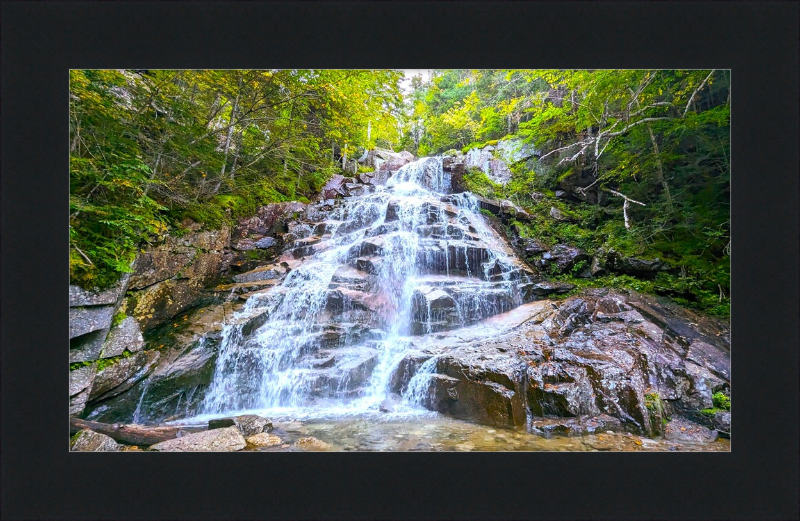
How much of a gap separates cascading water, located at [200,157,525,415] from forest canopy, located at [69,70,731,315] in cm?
154

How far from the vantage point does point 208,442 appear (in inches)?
93.6

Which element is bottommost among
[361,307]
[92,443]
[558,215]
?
[92,443]

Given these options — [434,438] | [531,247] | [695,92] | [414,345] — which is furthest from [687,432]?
[531,247]

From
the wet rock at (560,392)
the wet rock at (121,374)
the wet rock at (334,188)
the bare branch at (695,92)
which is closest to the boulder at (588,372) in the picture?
the wet rock at (560,392)

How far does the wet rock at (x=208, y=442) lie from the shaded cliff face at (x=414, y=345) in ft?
2.98

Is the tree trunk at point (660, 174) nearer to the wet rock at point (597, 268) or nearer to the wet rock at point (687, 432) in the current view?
the wet rock at point (597, 268)

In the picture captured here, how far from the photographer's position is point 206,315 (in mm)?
4012

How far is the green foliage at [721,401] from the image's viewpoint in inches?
103

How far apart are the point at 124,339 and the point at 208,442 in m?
1.66

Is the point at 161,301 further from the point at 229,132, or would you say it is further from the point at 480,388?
the point at 480,388

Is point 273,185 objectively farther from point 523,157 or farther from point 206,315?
point 523,157
